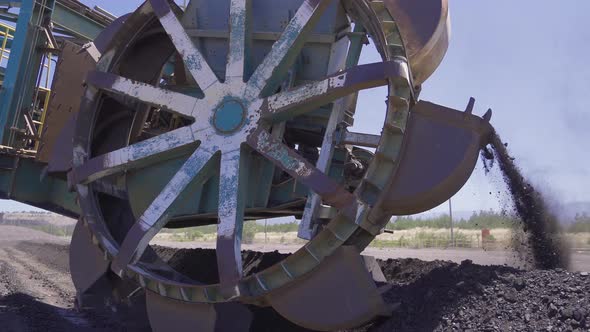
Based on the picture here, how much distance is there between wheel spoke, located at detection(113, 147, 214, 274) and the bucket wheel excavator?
0.04ft

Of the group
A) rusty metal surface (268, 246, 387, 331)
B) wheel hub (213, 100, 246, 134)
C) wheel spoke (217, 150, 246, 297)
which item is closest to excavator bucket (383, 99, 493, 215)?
rusty metal surface (268, 246, 387, 331)

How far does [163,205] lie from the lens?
6180mm

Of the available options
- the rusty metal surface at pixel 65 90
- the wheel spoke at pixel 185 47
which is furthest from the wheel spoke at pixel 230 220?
the rusty metal surface at pixel 65 90

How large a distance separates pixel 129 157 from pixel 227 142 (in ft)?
3.94

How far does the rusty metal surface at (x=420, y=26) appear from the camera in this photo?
5871 millimetres

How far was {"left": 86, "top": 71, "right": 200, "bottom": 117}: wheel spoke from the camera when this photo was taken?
6469 mm

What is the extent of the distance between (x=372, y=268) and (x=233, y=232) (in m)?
2.14

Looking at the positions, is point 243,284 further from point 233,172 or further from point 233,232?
point 233,172

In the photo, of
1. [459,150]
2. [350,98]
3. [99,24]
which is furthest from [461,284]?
[99,24]

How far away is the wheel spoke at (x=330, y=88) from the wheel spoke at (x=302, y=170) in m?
0.29

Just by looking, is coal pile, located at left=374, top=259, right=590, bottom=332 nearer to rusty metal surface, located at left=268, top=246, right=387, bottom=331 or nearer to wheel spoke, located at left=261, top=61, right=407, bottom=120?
rusty metal surface, located at left=268, top=246, right=387, bottom=331

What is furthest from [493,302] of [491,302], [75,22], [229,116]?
[75,22]

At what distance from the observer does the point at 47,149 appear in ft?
26.6

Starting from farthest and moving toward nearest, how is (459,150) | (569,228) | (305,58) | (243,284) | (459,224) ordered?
(459,224)
(569,228)
(305,58)
(243,284)
(459,150)
